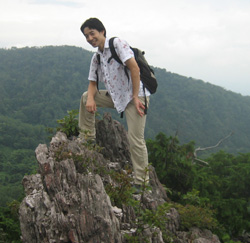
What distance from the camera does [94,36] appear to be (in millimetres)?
5031

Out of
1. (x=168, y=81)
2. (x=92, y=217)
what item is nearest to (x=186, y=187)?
(x=92, y=217)

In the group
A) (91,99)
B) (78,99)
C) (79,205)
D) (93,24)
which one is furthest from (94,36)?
(78,99)

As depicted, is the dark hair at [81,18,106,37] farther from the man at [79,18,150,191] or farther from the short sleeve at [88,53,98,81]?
the short sleeve at [88,53,98,81]

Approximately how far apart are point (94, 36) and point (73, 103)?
105 m

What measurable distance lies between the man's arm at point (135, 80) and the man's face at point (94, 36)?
64 centimetres

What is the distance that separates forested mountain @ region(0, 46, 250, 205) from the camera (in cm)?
8806

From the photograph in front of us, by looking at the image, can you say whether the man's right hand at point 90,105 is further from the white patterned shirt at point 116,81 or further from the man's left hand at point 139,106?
the man's left hand at point 139,106

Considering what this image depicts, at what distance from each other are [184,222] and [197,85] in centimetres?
14388

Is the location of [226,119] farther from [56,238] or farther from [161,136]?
[56,238]

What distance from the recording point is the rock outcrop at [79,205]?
3666 mm

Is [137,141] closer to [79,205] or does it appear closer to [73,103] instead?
[79,205]

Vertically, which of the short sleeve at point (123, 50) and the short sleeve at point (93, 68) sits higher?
the short sleeve at point (123, 50)

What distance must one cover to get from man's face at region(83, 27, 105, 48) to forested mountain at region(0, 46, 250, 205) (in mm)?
59004

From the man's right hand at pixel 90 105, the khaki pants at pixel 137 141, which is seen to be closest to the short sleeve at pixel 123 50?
the khaki pants at pixel 137 141
